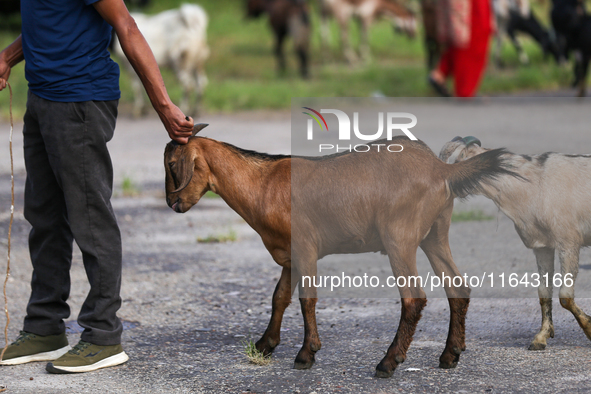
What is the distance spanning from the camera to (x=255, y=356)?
3.77 m

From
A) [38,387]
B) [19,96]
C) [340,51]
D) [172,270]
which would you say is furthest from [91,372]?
[340,51]

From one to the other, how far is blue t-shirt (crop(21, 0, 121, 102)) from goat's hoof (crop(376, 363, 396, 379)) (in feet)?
5.40

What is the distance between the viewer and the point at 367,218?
11.6 ft

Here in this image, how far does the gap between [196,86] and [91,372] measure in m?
9.57

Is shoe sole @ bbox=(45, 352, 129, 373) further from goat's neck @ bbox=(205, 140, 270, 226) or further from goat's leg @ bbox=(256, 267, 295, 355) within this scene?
goat's neck @ bbox=(205, 140, 270, 226)

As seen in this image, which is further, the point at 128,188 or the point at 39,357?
the point at 128,188

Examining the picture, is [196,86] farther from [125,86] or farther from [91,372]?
[91,372]

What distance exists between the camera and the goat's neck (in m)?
3.67

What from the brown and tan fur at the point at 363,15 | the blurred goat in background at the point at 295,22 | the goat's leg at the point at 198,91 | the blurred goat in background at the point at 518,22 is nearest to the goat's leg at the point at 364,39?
the brown and tan fur at the point at 363,15

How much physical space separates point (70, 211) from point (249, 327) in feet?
3.82

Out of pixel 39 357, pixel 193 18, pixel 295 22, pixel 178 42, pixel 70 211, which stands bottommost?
pixel 39 357

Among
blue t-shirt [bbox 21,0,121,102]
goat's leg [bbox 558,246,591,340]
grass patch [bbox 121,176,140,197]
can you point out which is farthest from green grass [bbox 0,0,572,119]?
goat's leg [bbox 558,246,591,340]

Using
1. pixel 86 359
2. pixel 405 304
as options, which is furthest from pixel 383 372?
pixel 86 359

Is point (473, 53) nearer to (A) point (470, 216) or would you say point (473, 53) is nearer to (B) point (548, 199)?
(A) point (470, 216)
